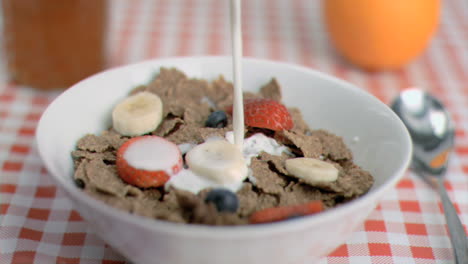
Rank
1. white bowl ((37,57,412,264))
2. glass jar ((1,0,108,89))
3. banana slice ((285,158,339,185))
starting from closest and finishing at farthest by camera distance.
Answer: white bowl ((37,57,412,264)) → banana slice ((285,158,339,185)) → glass jar ((1,0,108,89))

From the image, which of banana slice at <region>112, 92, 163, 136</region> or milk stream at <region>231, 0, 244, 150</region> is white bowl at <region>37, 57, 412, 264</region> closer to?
banana slice at <region>112, 92, 163, 136</region>

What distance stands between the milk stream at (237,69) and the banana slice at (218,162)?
0.03 meters

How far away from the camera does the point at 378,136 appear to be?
101 cm

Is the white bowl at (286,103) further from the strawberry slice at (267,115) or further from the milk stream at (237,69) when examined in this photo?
the milk stream at (237,69)

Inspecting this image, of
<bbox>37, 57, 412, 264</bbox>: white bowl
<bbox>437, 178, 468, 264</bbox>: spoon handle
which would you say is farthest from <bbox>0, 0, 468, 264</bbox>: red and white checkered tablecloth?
<bbox>37, 57, 412, 264</bbox>: white bowl

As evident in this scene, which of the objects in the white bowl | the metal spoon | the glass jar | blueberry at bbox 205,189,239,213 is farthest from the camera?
the glass jar

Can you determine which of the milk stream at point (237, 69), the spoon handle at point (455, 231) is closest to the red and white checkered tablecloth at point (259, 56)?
the spoon handle at point (455, 231)

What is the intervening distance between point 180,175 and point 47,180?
1.41 feet

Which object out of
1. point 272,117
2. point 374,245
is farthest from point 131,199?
point 374,245

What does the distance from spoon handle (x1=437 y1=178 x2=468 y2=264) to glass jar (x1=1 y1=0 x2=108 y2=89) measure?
101cm

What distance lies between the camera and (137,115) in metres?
1.03

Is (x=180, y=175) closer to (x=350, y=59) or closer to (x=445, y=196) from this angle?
(x=445, y=196)

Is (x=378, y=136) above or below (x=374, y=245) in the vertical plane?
above

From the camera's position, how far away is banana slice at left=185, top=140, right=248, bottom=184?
0.87m
